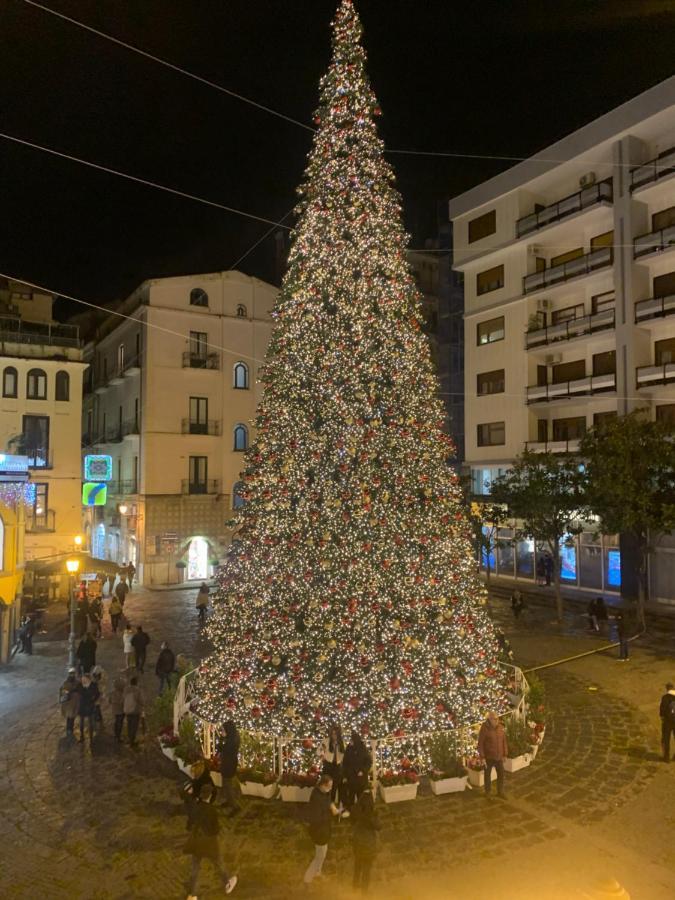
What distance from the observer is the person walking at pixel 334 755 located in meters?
8.41

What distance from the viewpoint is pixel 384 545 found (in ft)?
33.2

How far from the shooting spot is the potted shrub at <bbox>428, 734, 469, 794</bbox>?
30.9ft

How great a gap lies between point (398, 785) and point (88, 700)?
6.11 meters

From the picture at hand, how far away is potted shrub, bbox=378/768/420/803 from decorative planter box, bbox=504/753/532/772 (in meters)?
1.65

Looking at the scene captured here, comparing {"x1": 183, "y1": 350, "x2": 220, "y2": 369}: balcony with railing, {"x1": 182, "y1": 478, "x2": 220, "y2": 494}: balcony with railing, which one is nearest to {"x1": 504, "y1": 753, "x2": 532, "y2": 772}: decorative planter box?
→ {"x1": 182, "y1": 478, "x2": 220, "y2": 494}: balcony with railing

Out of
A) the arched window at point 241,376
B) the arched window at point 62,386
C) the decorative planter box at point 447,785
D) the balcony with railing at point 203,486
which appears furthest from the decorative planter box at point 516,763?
the arched window at point 241,376

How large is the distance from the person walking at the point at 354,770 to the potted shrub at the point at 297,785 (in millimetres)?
911

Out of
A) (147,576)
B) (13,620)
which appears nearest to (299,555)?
(13,620)

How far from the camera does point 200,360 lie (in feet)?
112

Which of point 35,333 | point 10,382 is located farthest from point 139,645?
point 35,333

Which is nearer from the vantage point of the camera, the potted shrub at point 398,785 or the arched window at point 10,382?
the potted shrub at point 398,785

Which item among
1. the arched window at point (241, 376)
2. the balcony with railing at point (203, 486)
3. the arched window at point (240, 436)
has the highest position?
the arched window at point (241, 376)

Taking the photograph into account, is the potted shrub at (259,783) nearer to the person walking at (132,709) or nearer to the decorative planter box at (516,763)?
the person walking at (132,709)

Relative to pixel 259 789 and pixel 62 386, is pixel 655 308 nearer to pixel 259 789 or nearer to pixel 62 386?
pixel 259 789
